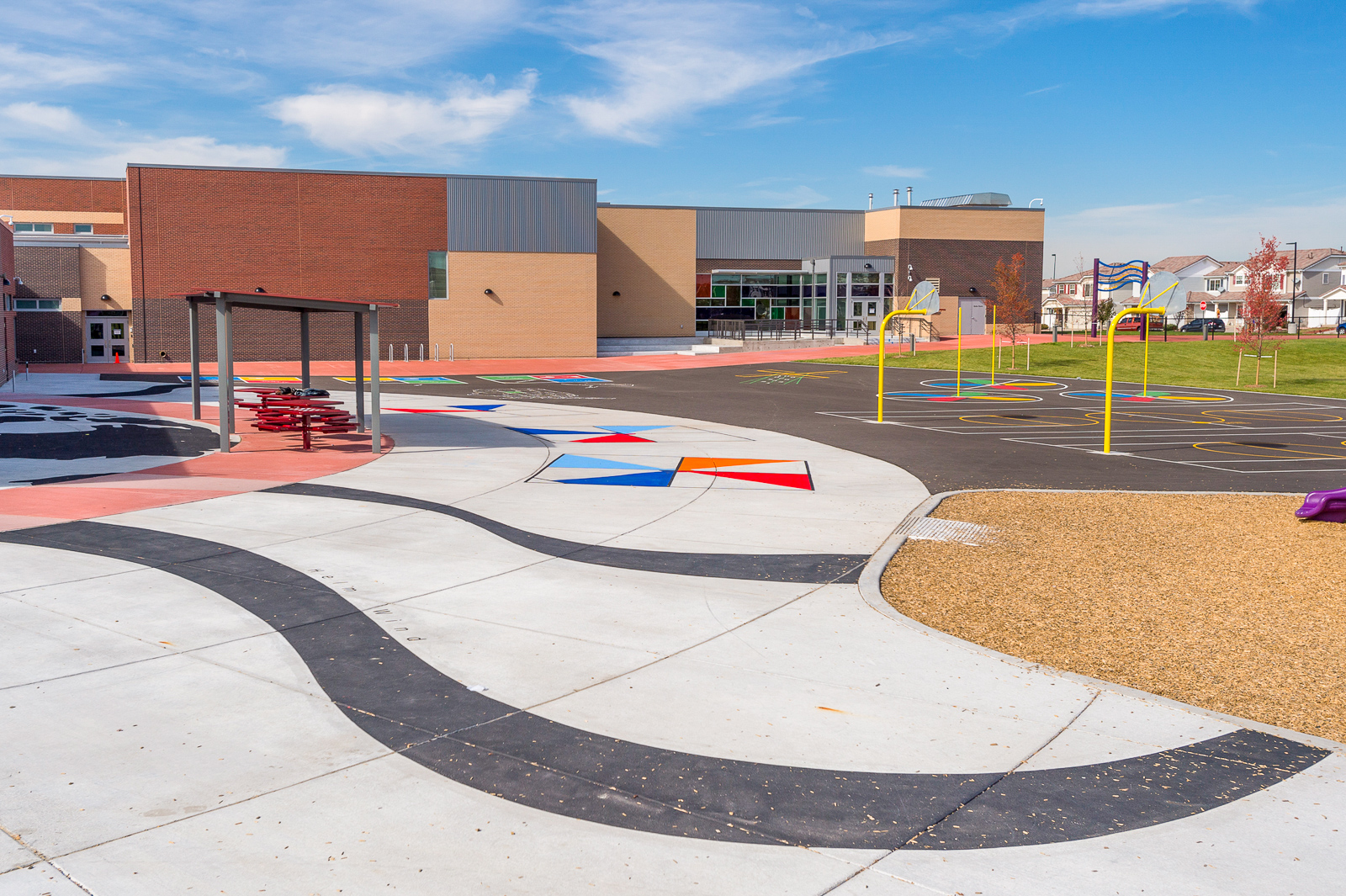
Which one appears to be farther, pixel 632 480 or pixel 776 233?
pixel 776 233

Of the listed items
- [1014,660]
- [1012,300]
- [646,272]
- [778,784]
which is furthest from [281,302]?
[646,272]

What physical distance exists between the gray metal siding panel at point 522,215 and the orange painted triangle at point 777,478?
36302 mm

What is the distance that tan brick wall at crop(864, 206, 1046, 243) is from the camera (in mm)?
62375

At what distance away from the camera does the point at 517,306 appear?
163 ft

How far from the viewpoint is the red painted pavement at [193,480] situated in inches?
447

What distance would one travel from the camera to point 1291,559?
9.90 m

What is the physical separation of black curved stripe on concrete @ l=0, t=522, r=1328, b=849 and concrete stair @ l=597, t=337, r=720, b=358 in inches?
1898

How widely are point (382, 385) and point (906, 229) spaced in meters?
38.7

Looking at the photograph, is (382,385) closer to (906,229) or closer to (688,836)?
(688,836)

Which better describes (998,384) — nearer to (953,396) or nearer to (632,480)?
(953,396)

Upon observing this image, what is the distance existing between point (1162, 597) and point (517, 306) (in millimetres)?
43823

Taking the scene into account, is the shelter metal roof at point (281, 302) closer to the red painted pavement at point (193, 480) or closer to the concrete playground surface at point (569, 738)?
the red painted pavement at point (193, 480)

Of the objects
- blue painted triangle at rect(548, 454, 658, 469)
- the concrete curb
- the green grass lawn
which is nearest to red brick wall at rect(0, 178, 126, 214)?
the green grass lawn

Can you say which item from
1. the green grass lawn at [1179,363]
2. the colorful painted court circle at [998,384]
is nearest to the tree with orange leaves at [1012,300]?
the green grass lawn at [1179,363]
